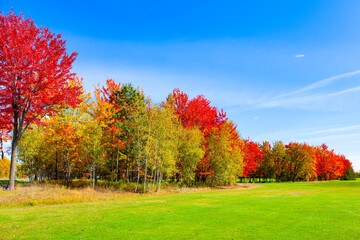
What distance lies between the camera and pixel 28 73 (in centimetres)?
2452

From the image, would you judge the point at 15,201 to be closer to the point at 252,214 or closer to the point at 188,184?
the point at 252,214

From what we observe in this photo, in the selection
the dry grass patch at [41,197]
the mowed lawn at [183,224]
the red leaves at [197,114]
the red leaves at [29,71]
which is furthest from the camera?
the red leaves at [197,114]

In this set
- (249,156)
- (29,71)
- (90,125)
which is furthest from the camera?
(249,156)

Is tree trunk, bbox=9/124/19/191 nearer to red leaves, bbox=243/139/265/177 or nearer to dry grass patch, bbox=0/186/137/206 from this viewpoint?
dry grass patch, bbox=0/186/137/206

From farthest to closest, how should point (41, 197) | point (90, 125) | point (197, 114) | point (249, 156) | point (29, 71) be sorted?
1. point (249, 156)
2. point (197, 114)
3. point (90, 125)
4. point (29, 71)
5. point (41, 197)

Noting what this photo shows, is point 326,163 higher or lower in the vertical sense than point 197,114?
lower

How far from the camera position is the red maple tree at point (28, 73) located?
23391 mm

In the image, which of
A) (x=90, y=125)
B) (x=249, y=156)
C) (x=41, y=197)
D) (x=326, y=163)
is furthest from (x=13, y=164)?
(x=326, y=163)

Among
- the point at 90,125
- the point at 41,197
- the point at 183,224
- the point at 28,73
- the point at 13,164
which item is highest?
the point at 28,73

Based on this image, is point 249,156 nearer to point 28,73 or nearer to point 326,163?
point 326,163

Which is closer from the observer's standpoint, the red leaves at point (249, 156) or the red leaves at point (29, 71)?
the red leaves at point (29, 71)

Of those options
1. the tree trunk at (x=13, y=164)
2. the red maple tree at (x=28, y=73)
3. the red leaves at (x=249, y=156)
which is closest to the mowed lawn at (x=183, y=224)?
the tree trunk at (x=13, y=164)

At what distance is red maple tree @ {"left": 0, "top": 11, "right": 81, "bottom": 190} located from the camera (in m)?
23.4

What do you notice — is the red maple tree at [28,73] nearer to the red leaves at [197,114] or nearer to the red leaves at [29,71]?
the red leaves at [29,71]
